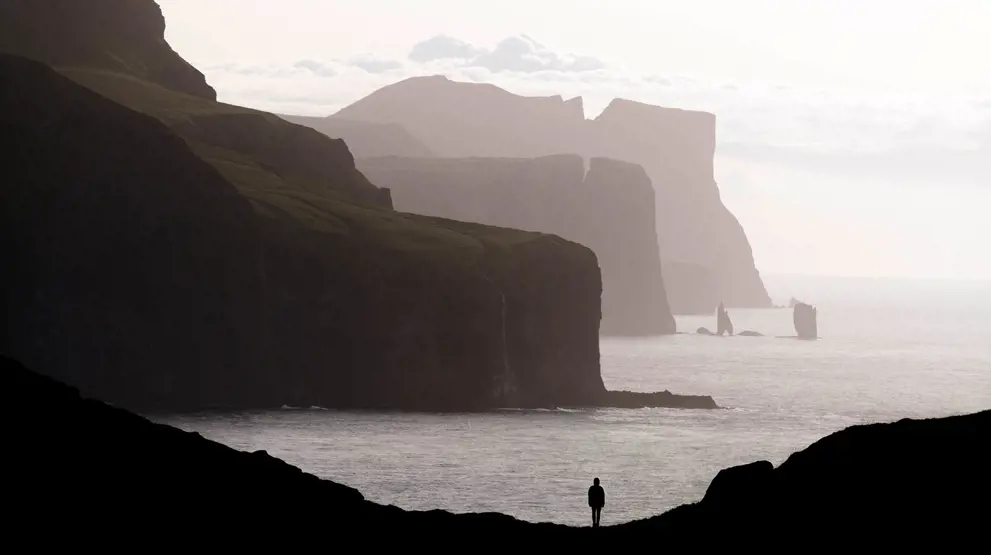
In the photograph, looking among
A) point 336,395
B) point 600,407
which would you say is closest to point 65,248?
point 336,395

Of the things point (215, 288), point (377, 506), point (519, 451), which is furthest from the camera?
point (215, 288)

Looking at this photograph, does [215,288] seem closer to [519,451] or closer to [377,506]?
[519,451]

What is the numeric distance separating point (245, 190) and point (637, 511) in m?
76.1

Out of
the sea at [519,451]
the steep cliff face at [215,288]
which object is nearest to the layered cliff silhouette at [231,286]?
the steep cliff face at [215,288]

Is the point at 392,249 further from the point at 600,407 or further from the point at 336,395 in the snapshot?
the point at 600,407

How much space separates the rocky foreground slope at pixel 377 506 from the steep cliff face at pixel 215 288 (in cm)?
10337

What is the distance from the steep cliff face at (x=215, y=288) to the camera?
14700 cm

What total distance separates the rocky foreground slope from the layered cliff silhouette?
102753 mm

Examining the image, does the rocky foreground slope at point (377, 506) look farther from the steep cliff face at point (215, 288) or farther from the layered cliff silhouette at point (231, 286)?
the steep cliff face at point (215, 288)

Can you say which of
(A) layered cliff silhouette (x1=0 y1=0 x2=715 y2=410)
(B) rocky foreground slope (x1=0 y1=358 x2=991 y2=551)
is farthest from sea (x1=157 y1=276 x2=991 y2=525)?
(B) rocky foreground slope (x1=0 y1=358 x2=991 y2=551)

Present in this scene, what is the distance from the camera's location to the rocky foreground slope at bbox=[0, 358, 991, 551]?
39062mm

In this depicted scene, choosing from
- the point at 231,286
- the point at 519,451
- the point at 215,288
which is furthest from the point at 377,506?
the point at 231,286

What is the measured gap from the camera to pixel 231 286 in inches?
6132

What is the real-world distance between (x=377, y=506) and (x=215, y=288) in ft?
366
